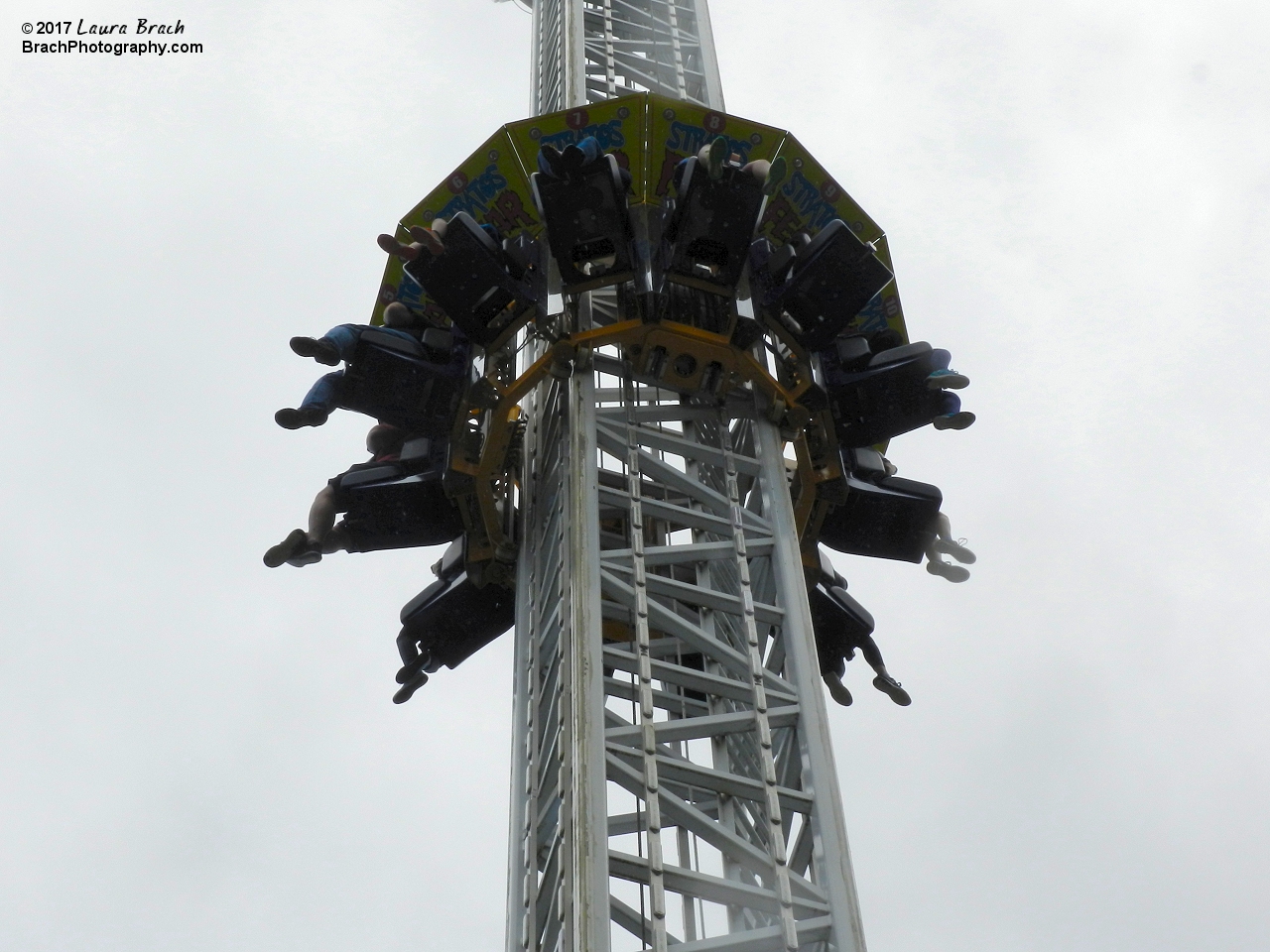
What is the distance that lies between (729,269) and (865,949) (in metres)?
7.16

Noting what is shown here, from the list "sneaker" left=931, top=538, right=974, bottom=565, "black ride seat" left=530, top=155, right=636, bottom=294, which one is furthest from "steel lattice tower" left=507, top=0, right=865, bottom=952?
"sneaker" left=931, top=538, right=974, bottom=565

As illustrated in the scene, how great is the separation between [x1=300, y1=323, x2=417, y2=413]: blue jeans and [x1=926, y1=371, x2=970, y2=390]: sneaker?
562cm

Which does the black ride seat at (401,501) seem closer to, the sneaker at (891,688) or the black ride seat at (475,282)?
the black ride seat at (475,282)

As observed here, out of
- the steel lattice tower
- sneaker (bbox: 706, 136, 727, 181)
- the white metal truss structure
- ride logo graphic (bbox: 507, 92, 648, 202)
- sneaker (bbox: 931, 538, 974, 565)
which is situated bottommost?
the steel lattice tower

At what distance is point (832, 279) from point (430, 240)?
3.98 m

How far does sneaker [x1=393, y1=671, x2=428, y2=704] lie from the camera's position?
19.4 meters

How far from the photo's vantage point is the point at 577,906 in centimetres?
1167

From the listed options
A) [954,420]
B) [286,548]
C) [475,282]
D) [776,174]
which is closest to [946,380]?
[954,420]

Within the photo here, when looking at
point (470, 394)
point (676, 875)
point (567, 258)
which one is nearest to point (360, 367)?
point (470, 394)

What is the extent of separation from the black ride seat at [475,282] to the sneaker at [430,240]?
70mm

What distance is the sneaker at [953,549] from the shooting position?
62.1 ft

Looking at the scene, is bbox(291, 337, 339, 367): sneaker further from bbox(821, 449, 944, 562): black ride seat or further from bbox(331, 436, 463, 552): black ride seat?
bbox(821, 449, 944, 562): black ride seat

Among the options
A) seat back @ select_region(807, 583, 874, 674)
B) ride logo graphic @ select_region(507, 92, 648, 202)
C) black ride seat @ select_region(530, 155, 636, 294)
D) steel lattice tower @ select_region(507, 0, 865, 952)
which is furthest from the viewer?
seat back @ select_region(807, 583, 874, 674)

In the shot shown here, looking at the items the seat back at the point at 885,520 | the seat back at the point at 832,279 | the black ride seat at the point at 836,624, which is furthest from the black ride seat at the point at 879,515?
the seat back at the point at 832,279
